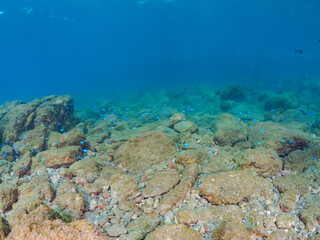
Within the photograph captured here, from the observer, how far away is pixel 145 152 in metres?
7.80

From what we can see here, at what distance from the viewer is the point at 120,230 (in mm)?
4520

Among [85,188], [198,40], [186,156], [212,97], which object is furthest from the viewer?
[198,40]

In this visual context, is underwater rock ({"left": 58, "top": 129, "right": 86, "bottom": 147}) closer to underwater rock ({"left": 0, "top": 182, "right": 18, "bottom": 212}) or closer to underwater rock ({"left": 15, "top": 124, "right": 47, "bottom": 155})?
underwater rock ({"left": 15, "top": 124, "right": 47, "bottom": 155})

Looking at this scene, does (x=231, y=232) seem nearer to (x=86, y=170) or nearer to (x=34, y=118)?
(x=86, y=170)

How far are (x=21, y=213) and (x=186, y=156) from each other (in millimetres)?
5087

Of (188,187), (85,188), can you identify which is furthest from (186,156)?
(85,188)

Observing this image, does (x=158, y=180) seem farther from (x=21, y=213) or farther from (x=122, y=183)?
(x=21, y=213)

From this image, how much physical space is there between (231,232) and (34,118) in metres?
12.4

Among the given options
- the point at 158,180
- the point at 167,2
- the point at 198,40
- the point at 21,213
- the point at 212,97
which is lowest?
the point at 198,40

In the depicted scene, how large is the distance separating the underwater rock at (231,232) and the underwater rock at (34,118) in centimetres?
1126

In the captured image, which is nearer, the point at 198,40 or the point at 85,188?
the point at 85,188

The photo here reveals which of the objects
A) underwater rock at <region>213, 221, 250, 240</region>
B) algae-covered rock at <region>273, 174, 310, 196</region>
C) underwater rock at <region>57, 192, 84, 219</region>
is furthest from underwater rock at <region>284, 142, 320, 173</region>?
underwater rock at <region>57, 192, 84, 219</region>

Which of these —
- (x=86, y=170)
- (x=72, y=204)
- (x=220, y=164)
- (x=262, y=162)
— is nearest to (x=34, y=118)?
(x=86, y=170)

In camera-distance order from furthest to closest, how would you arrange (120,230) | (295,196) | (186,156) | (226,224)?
(186,156) < (295,196) < (120,230) < (226,224)
